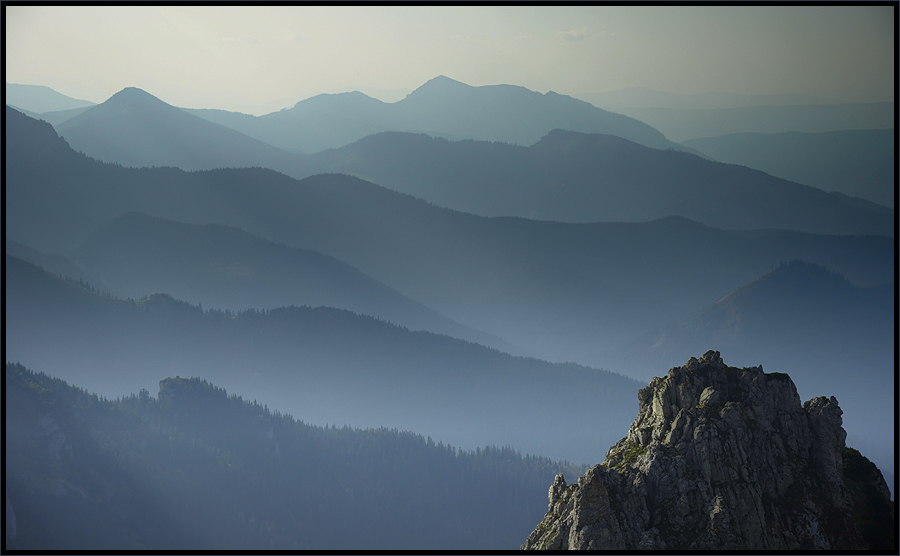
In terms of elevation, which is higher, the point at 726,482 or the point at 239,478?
the point at 239,478

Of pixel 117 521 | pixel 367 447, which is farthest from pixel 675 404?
pixel 367 447

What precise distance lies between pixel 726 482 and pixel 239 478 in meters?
116

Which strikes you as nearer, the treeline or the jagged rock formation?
the jagged rock formation

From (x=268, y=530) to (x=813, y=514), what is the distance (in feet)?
345

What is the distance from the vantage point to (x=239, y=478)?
13038 centimetres

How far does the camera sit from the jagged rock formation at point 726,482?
77.5ft

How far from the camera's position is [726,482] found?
2411 centimetres

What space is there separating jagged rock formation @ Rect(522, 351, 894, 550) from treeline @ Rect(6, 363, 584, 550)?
78.5 meters

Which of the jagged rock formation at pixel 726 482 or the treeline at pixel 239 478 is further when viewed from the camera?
the treeline at pixel 239 478

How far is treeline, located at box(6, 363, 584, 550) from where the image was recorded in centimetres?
9694

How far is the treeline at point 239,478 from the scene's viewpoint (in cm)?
9694

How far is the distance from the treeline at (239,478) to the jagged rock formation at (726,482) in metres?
78.5

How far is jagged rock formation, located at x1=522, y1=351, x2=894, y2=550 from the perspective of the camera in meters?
23.6

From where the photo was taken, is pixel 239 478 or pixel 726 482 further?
pixel 239 478
